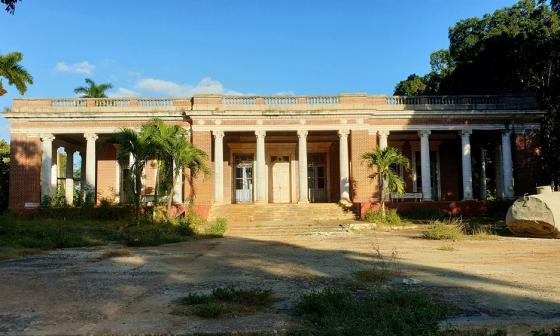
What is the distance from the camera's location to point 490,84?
25688mm

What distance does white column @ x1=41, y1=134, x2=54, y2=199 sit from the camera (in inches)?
904

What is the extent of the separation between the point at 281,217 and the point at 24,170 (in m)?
13.6

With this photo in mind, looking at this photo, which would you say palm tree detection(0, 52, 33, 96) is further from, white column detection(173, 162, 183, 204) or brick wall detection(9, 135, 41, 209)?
white column detection(173, 162, 183, 204)

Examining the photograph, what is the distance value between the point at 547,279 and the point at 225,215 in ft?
49.4

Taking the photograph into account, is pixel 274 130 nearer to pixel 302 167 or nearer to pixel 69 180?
pixel 302 167

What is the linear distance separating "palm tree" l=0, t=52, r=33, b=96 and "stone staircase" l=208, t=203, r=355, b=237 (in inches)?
423

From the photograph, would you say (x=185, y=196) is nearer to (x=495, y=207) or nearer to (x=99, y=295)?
(x=495, y=207)

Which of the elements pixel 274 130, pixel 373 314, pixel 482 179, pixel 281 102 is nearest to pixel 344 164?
pixel 274 130

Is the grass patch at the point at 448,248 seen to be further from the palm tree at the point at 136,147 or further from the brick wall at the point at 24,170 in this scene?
the brick wall at the point at 24,170

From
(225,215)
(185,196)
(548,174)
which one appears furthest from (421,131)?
(185,196)

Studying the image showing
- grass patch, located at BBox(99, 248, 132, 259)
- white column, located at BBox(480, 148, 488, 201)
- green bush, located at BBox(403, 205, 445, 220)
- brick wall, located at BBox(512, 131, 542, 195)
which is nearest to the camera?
grass patch, located at BBox(99, 248, 132, 259)

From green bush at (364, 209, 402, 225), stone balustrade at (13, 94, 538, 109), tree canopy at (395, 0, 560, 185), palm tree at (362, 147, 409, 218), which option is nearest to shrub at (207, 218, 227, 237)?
green bush at (364, 209, 402, 225)

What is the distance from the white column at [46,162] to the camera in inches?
904

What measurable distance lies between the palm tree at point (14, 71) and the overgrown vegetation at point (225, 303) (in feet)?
64.1
